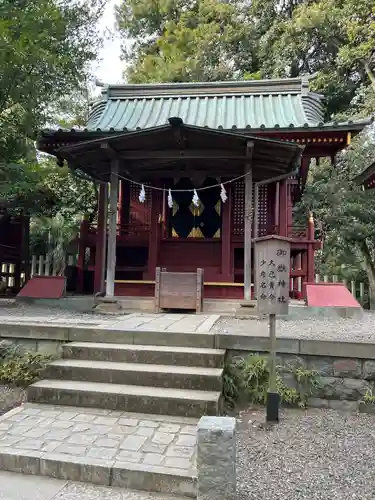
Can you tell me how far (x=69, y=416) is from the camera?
3.27 metres

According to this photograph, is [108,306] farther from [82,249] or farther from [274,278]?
[274,278]

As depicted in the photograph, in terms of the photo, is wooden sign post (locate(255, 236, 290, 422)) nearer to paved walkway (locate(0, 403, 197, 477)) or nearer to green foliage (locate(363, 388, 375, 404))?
paved walkway (locate(0, 403, 197, 477))

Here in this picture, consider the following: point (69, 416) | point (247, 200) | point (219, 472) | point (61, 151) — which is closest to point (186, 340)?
point (69, 416)

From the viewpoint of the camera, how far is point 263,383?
380 cm

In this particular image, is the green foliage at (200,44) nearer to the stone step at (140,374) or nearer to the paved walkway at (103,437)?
the stone step at (140,374)

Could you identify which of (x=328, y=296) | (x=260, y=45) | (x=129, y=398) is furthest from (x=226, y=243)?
(x=260, y=45)

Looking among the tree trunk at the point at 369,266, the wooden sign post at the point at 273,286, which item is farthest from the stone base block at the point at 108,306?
the tree trunk at the point at 369,266

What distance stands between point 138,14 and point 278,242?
21.9 meters

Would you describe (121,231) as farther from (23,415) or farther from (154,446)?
(154,446)

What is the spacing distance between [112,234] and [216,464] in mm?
5449

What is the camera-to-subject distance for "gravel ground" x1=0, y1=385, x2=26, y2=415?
12.2 ft

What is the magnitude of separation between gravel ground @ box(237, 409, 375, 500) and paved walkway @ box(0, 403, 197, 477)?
0.45 m

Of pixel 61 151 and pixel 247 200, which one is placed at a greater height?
pixel 61 151

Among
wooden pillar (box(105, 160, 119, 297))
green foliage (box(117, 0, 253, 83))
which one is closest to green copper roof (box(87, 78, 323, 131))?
wooden pillar (box(105, 160, 119, 297))
